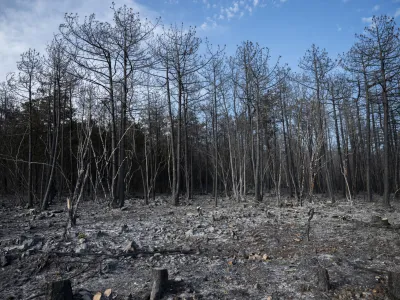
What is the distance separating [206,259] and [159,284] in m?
1.58

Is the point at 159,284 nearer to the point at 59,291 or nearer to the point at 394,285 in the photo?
the point at 59,291

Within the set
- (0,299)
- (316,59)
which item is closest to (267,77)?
(316,59)

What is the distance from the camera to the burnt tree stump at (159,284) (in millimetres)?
3761

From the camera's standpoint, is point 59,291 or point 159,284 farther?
point 159,284

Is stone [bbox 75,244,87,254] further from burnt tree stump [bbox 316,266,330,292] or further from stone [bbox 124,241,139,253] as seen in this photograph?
burnt tree stump [bbox 316,266,330,292]

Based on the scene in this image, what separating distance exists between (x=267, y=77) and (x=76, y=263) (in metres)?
12.5

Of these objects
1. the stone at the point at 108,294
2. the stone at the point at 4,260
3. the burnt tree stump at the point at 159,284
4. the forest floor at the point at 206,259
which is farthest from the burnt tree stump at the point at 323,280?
the stone at the point at 4,260

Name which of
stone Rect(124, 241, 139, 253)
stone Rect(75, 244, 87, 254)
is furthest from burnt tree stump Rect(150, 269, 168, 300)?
stone Rect(75, 244, 87, 254)

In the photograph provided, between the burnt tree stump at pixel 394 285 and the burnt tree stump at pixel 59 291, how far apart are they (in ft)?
13.5

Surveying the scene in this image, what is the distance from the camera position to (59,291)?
345 cm

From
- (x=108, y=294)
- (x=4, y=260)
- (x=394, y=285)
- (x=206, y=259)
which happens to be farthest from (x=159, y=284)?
(x=394, y=285)

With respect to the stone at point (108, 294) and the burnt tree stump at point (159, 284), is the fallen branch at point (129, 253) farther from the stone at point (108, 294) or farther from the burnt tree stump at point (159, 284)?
the burnt tree stump at point (159, 284)

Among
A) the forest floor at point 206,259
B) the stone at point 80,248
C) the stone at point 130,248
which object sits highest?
the stone at point 80,248

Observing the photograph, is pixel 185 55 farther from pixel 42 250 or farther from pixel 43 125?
pixel 42 250
